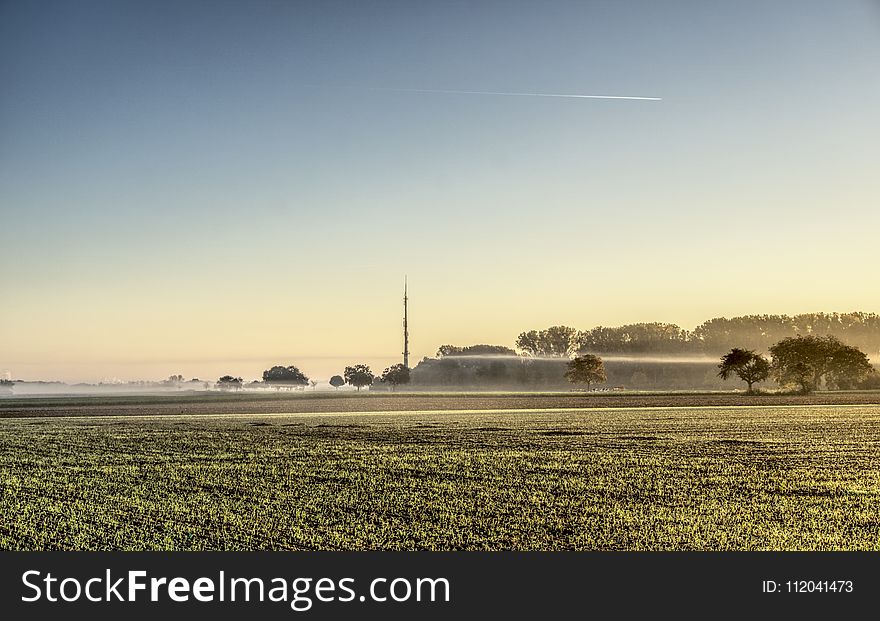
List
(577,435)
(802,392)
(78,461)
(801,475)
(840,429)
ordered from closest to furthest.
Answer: (801,475) → (78,461) → (577,435) → (840,429) → (802,392)

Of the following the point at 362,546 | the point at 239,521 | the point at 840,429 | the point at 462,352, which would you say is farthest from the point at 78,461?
the point at 462,352

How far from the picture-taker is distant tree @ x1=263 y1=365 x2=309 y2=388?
158 m

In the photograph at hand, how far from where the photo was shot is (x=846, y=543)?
21.0 ft

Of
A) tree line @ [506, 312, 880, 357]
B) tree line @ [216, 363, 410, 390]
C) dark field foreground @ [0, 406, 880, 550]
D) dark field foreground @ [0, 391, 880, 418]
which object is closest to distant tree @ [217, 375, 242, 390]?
tree line @ [216, 363, 410, 390]

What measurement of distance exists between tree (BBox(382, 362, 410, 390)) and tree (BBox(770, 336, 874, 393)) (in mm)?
64198

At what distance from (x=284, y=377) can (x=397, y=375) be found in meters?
47.5

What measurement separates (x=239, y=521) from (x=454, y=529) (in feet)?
7.11

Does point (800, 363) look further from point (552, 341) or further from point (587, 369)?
point (552, 341)

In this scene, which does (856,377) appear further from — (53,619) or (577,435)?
(53,619)

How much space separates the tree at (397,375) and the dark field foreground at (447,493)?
10493 centimetres

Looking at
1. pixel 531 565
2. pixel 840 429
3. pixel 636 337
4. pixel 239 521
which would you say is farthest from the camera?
pixel 636 337

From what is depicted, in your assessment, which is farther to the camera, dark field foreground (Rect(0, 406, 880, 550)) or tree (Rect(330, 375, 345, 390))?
tree (Rect(330, 375, 345, 390))

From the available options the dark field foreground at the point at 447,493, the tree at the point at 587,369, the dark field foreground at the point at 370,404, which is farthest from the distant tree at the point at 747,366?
the dark field foreground at the point at 447,493

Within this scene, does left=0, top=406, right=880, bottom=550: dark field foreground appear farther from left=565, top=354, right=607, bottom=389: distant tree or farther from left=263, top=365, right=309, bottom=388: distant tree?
left=263, top=365, right=309, bottom=388: distant tree
